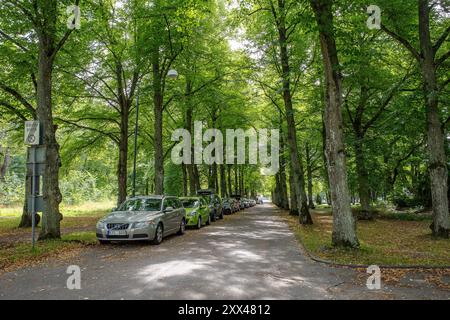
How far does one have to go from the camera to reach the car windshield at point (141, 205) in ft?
42.7

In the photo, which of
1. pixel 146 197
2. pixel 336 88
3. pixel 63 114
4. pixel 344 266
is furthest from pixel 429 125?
pixel 63 114

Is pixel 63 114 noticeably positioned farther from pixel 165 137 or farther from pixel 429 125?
pixel 429 125

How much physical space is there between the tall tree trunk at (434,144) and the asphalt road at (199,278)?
581 cm

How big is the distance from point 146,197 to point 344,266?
8179 mm

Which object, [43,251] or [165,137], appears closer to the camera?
[43,251]

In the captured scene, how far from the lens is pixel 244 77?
78.1ft

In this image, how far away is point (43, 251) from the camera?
10.6 meters

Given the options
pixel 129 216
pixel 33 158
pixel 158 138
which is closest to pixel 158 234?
pixel 129 216

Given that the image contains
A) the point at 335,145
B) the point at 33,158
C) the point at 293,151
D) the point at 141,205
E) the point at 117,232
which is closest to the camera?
the point at 335,145

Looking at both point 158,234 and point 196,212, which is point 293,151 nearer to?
point 196,212

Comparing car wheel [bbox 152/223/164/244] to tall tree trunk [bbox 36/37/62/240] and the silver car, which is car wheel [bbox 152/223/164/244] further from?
tall tree trunk [bbox 36/37/62/240]

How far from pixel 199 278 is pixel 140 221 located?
5.22m

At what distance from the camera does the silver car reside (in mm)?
11414
